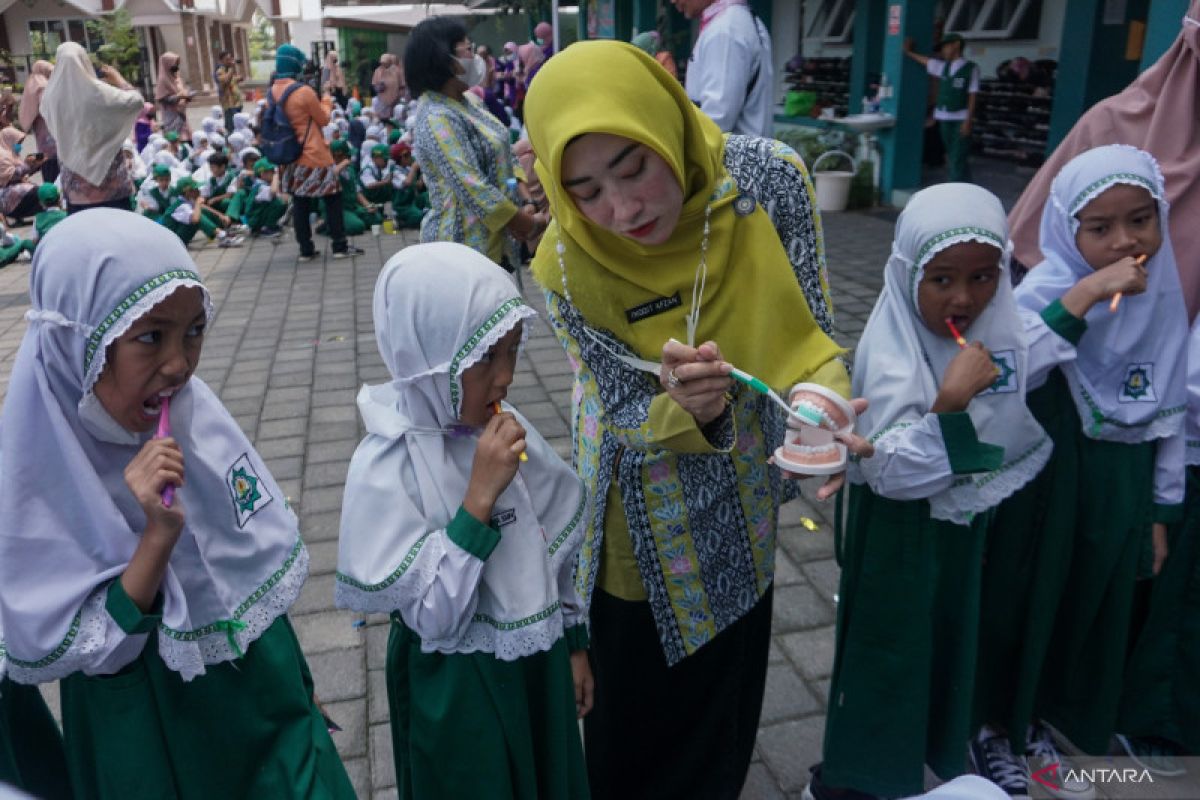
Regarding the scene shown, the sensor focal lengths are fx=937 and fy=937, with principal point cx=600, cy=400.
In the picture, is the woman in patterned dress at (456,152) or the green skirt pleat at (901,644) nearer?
the green skirt pleat at (901,644)

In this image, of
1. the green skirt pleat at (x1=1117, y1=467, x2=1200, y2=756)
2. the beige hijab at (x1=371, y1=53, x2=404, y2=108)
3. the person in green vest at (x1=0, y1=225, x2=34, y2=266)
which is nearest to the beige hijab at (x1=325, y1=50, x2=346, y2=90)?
the beige hijab at (x1=371, y1=53, x2=404, y2=108)

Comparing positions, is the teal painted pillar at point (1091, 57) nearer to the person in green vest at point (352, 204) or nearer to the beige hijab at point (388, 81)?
the person in green vest at point (352, 204)

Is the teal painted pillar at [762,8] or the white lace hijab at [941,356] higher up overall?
the teal painted pillar at [762,8]

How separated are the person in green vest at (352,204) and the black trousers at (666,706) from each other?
9.02m

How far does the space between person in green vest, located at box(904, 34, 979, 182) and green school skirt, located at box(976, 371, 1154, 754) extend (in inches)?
327

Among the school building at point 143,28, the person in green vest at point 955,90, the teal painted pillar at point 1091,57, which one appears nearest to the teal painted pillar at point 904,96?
the person in green vest at point 955,90

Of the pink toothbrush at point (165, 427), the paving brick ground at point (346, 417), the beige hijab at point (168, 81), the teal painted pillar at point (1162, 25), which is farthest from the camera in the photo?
the beige hijab at point (168, 81)

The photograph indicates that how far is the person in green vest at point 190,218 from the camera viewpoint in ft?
33.7

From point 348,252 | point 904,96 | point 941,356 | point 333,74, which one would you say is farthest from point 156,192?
point 333,74

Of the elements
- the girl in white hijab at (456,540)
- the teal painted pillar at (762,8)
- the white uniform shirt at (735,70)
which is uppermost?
the teal painted pillar at (762,8)

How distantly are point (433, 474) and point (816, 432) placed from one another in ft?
2.34

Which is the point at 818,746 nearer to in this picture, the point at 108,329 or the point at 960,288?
the point at 960,288

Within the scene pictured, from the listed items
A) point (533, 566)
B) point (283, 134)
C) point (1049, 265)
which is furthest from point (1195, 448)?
point (283, 134)

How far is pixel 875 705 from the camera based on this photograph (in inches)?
88.2
